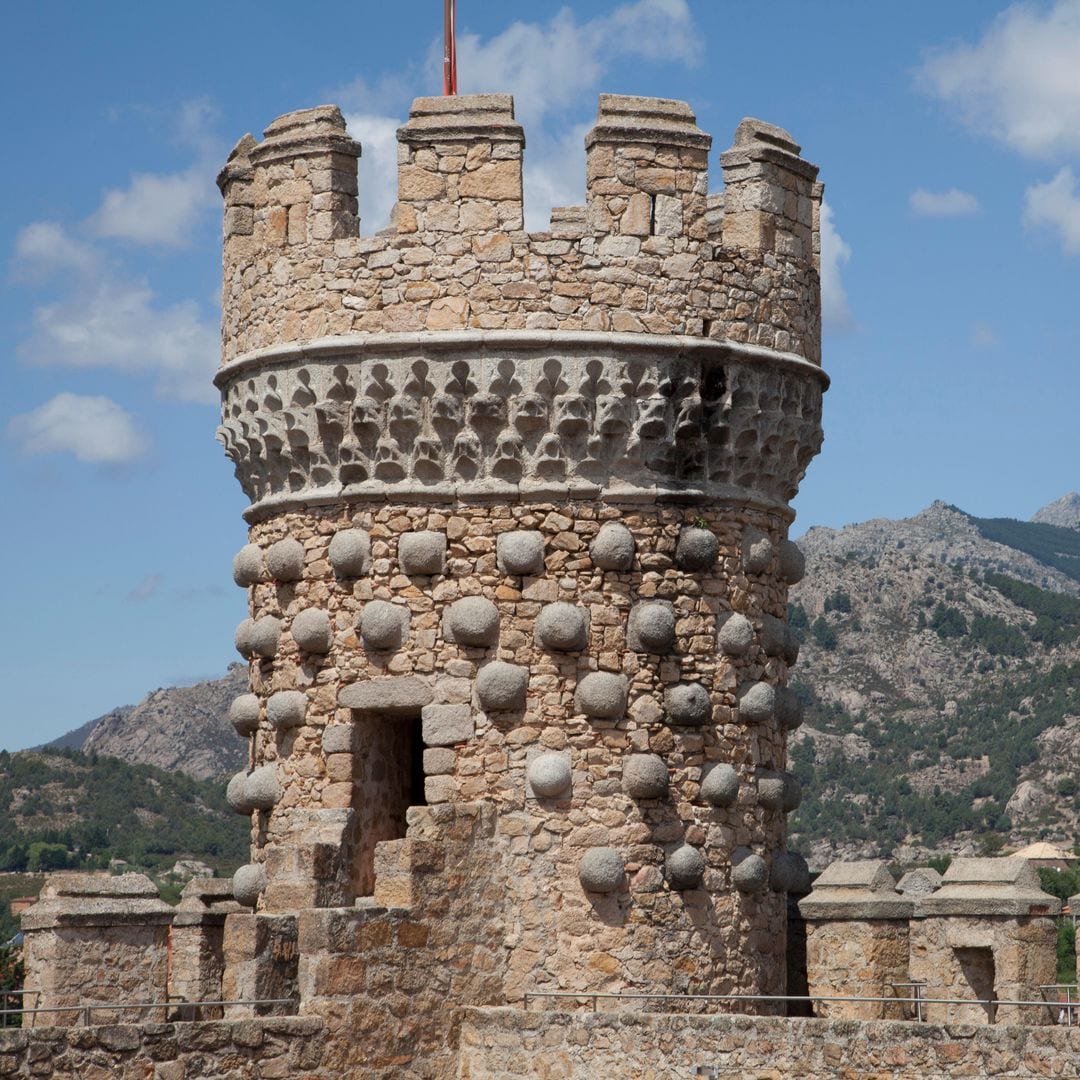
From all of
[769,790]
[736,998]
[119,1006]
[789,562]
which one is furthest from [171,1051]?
[789,562]

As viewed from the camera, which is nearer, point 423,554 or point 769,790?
point 423,554

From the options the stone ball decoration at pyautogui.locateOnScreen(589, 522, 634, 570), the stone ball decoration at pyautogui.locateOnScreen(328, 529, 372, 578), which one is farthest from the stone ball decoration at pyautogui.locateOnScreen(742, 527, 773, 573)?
the stone ball decoration at pyautogui.locateOnScreen(328, 529, 372, 578)

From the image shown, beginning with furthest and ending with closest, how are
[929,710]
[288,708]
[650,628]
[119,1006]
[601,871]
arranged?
1. [929,710]
2. [288,708]
3. [650,628]
4. [601,871]
5. [119,1006]

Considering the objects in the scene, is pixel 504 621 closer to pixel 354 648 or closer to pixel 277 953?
pixel 354 648

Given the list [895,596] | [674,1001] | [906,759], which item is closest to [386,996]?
[674,1001]

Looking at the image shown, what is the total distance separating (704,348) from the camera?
53.3 feet

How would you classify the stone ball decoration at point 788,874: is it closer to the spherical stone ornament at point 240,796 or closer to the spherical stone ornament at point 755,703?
the spherical stone ornament at point 755,703

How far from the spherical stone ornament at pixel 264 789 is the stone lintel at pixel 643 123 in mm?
5226

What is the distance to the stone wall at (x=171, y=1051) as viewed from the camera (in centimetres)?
1328

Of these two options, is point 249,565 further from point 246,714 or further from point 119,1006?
point 119,1006

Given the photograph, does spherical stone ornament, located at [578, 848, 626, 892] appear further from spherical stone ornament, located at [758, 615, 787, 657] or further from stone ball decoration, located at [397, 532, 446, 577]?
stone ball decoration, located at [397, 532, 446, 577]

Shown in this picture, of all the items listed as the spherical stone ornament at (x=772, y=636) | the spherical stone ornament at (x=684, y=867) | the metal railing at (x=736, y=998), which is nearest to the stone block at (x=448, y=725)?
the spherical stone ornament at (x=684, y=867)

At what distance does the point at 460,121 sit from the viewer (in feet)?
53.3

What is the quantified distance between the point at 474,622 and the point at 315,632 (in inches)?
50.0
